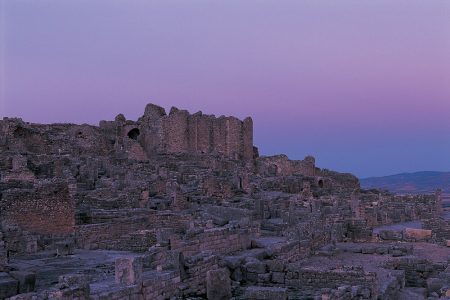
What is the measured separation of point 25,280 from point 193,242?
3.82m

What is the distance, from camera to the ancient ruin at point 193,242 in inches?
410

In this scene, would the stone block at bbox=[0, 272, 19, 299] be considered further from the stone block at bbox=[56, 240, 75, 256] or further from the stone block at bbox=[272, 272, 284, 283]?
the stone block at bbox=[272, 272, 284, 283]

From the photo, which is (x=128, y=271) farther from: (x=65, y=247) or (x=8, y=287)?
(x=65, y=247)

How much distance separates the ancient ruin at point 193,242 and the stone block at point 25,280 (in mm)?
15

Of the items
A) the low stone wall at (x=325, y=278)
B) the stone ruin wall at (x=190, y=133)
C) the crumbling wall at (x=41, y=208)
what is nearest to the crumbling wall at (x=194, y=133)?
the stone ruin wall at (x=190, y=133)

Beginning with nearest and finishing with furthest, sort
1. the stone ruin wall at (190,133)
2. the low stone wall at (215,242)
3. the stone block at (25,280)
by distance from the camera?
the stone block at (25,280), the low stone wall at (215,242), the stone ruin wall at (190,133)

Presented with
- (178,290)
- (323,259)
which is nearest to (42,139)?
(323,259)

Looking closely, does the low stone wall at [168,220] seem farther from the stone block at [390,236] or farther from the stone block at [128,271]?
the stone block at [128,271]

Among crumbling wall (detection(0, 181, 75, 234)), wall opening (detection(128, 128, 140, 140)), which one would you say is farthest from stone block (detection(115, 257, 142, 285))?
wall opening (detection(128, 128, 140, 140))

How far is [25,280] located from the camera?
31.5 ft

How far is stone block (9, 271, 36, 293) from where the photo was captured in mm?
9461

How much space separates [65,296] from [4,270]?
3127 millimetres

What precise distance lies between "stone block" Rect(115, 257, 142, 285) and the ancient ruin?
A: 0.05 feet

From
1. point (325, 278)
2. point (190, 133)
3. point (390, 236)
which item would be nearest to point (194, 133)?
point (190, 133)
